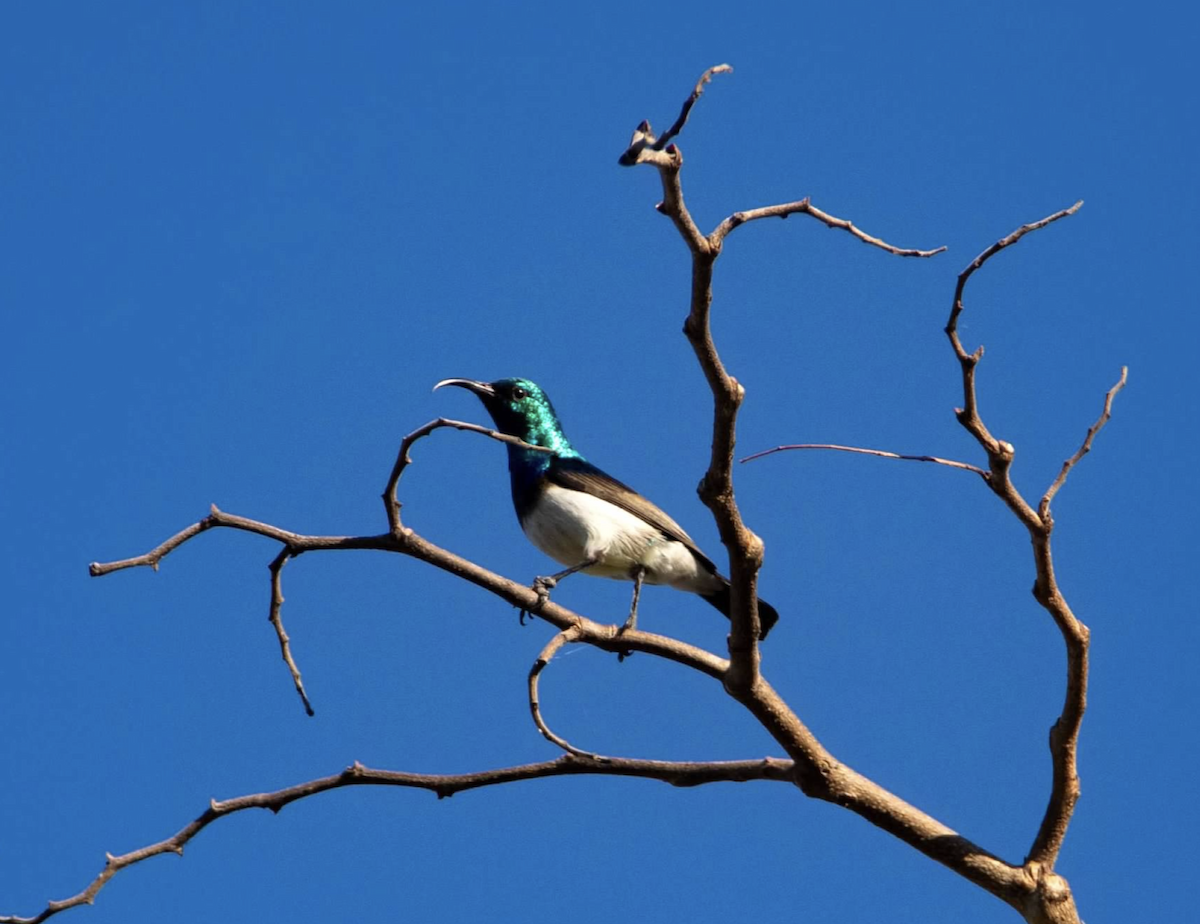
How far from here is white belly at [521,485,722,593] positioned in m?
8.66

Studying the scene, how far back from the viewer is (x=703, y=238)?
4.52 meters

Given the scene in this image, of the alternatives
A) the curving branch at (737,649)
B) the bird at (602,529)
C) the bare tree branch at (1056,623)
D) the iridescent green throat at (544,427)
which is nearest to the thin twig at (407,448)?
the curving branch at (737,649)

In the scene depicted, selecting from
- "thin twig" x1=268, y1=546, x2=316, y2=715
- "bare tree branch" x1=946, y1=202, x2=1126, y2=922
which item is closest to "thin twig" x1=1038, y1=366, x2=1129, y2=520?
"bare tree branch" x1=946, y1=202, x2=1126, y2=922

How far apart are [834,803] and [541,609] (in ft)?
4.36

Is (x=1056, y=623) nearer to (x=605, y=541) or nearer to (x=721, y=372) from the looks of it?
(x=721, y=372)

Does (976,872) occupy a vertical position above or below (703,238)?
below

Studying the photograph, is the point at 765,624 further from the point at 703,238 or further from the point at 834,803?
the point at 703,238


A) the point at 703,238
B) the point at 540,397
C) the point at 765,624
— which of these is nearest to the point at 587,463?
the point at 540,397

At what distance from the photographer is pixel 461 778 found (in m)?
5.54

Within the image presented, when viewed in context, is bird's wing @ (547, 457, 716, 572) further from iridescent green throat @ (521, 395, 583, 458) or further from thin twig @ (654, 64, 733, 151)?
thin twig @ (654, 64, 733, 151)

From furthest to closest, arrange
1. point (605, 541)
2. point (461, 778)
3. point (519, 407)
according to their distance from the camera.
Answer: point (519, 407) → point (605, 541) → point (461, 778)

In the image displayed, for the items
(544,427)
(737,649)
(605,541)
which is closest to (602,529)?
(605,541)

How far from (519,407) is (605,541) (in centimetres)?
155

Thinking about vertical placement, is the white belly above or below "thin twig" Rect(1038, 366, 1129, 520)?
above
